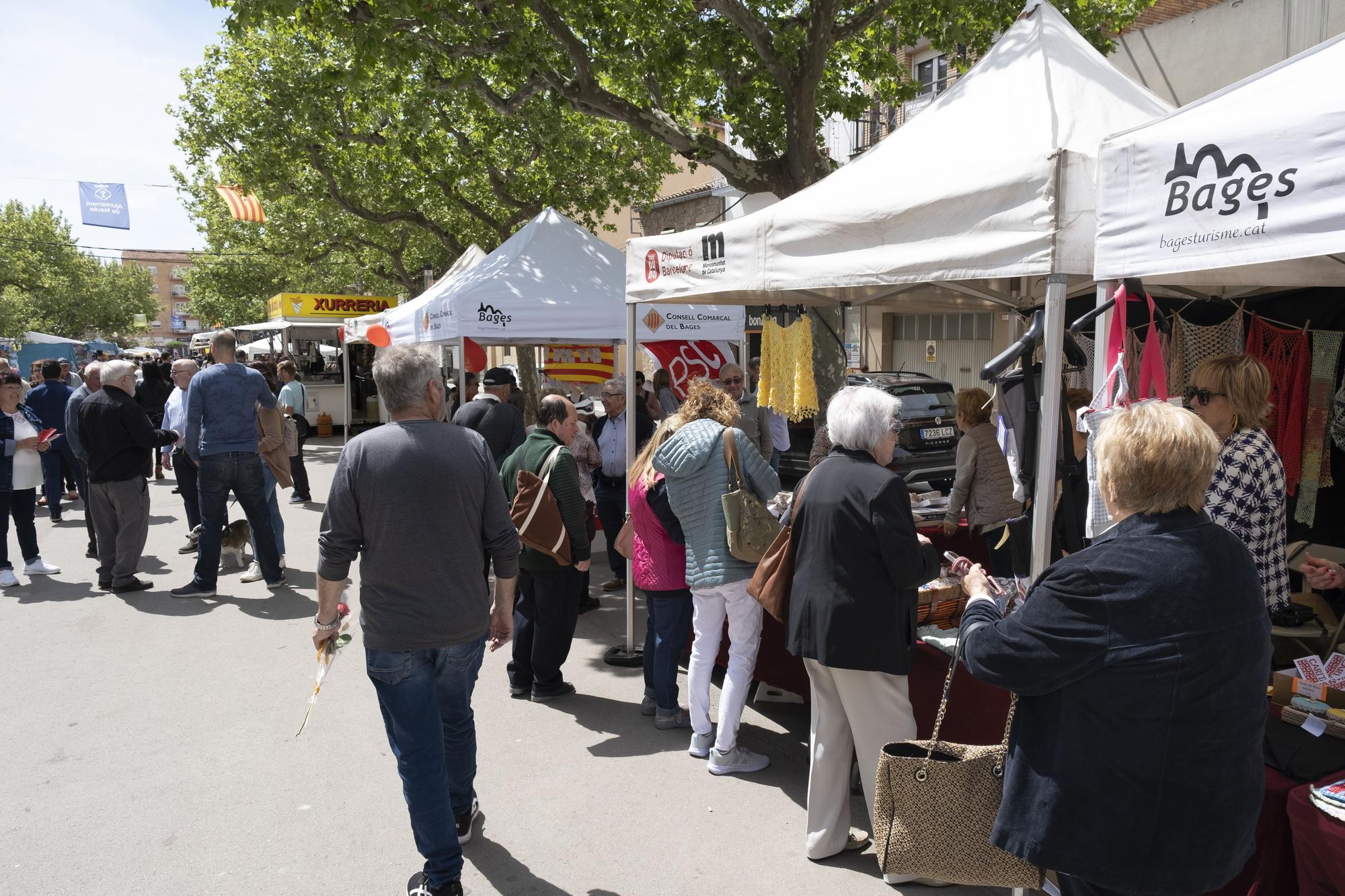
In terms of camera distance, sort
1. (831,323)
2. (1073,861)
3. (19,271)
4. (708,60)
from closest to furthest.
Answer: (1073,861) → (831,323) → (708,60) → (19,271)

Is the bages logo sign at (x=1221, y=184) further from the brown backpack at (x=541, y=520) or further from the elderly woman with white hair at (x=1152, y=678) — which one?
the brown backpack at (x=541, y=520)

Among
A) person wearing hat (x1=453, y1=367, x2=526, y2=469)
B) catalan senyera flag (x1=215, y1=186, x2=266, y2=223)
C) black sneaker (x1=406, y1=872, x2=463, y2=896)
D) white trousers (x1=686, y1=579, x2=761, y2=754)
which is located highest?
catalan senyera flag (x1=215, y1=186, x2=266, y2=223)

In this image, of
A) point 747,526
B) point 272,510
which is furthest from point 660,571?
point 272,510

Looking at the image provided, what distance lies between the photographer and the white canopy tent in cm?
297

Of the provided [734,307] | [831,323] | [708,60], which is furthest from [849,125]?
[831,323]

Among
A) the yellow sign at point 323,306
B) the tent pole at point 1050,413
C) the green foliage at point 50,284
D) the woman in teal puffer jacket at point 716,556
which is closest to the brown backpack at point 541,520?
the woman in teal puffer jacket at point 716,556

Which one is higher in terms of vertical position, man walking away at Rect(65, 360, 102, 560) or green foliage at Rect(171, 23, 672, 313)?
green foliage at Rect(171, 23, 672, 313)

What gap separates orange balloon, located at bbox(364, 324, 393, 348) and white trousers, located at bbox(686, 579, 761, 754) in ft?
24.0

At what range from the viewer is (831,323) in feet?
22.9

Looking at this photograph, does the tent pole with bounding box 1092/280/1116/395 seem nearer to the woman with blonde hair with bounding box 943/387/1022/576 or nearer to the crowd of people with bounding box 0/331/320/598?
the woman with blonde hair with bounding box 943/387/1022/576

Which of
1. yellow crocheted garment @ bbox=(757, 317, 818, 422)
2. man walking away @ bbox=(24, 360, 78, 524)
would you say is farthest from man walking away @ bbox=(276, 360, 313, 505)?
yellow crocheted garment @ bbox=(757, 317, 818, 422)

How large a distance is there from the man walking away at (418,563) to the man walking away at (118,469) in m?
5.14

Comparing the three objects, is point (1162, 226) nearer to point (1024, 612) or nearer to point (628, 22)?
point (1024, 612)

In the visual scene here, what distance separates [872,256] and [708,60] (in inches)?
264
